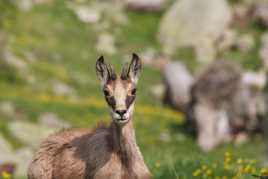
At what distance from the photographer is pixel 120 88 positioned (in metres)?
11.1

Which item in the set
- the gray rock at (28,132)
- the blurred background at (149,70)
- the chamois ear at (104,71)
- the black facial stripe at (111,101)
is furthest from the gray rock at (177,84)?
the black facial stripe at (111,101)

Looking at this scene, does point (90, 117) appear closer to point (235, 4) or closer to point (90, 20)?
point (90, 20)

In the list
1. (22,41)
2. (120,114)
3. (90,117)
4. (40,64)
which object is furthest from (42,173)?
(22,41)

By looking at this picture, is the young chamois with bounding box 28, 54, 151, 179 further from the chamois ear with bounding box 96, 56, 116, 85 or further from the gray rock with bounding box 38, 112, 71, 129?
the gray rock with bounding box 38, 112, 71, 129

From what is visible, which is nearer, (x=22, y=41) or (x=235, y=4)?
(x=22, y=41)

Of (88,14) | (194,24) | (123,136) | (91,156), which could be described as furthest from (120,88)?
(194,24)

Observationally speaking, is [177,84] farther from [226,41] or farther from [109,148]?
[109,148]

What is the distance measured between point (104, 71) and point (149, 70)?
134 feet

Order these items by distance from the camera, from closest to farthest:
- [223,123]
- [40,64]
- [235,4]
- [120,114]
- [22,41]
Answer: [120,114] < [223,123] < [40,64] < [22,41] < [235,4]

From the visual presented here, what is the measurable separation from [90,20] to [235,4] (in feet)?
43.9

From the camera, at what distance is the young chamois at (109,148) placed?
11000 mm

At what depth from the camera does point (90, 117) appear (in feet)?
129

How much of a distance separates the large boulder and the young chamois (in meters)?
44.6

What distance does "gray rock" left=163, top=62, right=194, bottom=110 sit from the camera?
47.8m
